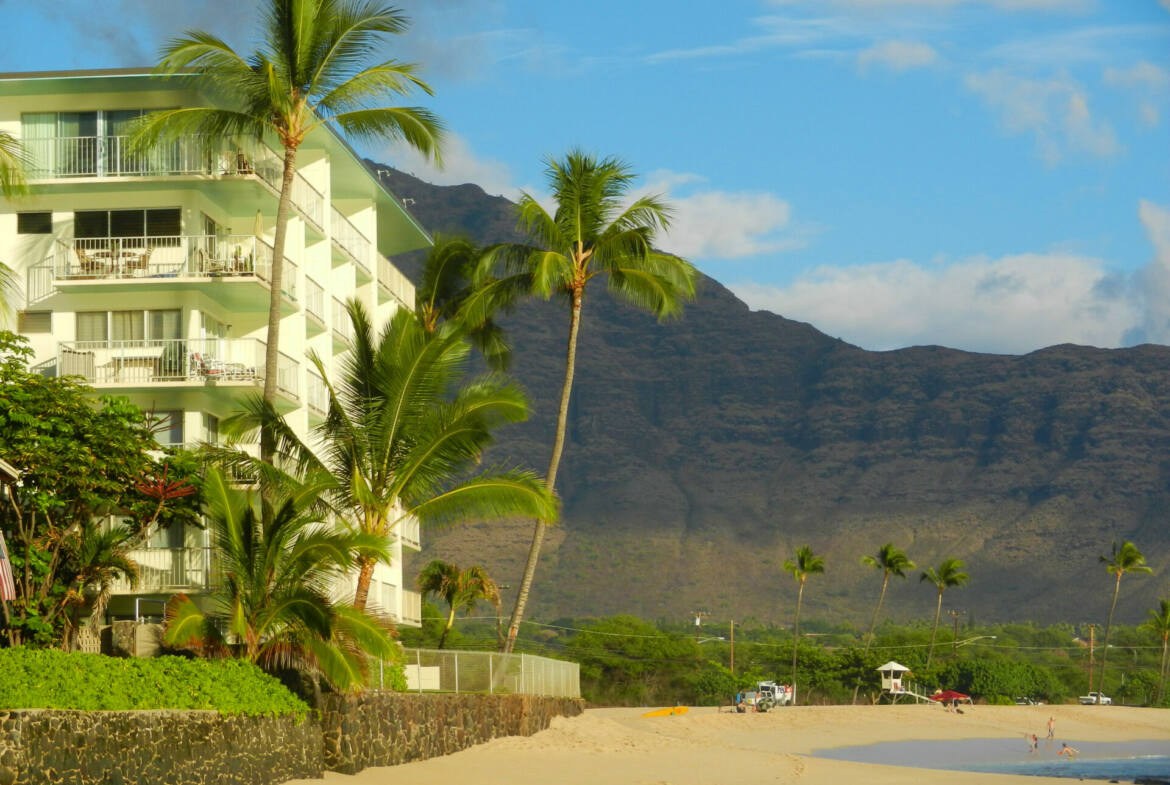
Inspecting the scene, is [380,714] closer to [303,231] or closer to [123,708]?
[123,708]

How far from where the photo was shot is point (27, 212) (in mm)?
37469

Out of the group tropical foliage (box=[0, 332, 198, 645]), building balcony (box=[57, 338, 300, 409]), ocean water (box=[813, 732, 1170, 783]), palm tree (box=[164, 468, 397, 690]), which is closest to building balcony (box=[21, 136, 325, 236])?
building balcony (box=[57, 338, 300, 409])

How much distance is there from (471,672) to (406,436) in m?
9.78

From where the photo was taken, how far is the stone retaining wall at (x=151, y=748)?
677 inches

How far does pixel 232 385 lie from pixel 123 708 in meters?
16.8

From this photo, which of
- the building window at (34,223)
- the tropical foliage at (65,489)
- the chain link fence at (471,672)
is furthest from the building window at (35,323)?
the chain link fence at (471,672)

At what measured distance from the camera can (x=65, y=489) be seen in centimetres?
2681

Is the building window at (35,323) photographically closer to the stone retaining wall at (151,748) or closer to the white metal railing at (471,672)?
the white metal railing at (471,672)

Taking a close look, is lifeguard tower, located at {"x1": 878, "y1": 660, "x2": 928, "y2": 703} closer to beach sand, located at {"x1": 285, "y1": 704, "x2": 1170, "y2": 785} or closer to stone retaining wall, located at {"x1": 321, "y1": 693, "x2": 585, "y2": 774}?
beach sand, located at {"x1": 285, "y1": 704, "x2": 1170, "y2": 785}

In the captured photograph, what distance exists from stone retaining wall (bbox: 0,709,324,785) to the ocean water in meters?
25.7

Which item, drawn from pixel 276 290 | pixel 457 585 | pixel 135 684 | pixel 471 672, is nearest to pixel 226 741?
pixel 135 684

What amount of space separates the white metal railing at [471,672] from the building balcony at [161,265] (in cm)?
995

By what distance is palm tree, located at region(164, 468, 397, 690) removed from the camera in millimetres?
23656

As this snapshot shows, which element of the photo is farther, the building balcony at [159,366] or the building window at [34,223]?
the building window at [34,223]
